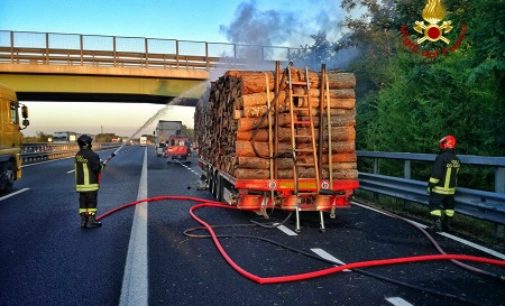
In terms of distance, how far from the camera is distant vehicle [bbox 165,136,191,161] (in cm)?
3125

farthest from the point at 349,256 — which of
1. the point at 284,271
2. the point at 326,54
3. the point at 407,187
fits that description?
the point at 326,54

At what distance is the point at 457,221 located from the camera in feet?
26.7

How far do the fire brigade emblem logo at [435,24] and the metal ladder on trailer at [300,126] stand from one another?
16.1 ft

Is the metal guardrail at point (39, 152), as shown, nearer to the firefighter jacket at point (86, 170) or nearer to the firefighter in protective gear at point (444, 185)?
the firefighter jacket at point (86, 170)

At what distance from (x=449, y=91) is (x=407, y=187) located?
3477mm

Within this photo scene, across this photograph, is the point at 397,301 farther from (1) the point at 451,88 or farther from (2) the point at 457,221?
(1) the point at 451,88

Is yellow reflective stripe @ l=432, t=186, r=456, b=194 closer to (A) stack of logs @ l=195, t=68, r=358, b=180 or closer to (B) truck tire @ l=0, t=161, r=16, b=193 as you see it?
(A) stack of logs @ l=195, t=68, r=358, b=180

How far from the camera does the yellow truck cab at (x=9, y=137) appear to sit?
12125mm

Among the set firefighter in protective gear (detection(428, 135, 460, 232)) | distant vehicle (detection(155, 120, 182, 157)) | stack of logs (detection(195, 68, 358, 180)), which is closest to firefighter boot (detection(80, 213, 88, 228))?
stack of logs (detection(195, 68, 358, 180))

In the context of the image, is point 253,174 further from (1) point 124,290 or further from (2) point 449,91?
(2) point 449,91

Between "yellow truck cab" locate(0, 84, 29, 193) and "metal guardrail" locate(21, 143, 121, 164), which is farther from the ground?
"yellow truck cab" locate(0, 84, 29, 193)

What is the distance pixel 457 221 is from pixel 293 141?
134 inches

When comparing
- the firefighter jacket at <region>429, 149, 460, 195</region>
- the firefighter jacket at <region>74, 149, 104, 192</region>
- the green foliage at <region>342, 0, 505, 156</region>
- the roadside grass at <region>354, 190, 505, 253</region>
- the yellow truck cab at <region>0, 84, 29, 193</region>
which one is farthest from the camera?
the yellow truck cab at <region>0, 84, 29, 193</region>

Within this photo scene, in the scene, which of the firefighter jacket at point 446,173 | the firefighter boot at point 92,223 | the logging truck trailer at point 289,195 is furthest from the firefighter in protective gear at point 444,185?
the firefighter boot at point 92,223
